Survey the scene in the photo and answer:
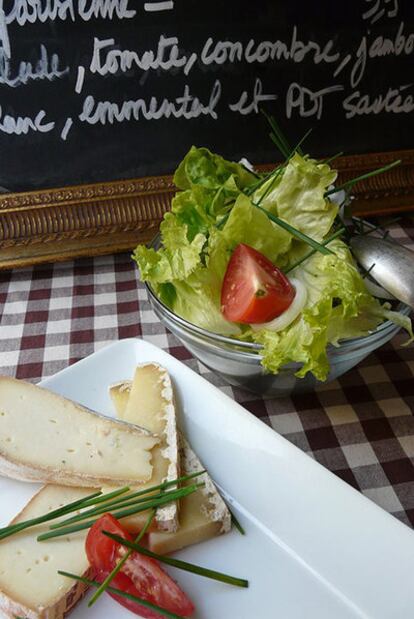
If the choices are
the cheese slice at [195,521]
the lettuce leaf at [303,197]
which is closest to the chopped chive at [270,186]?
the lettuce leaf at [303,197]

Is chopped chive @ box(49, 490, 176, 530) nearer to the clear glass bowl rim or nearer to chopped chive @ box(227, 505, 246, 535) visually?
chopped chive @ box(227, 505, 246, 535)

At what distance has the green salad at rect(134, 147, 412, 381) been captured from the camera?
0.98 metres

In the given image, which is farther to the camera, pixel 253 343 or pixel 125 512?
pixel 253 343

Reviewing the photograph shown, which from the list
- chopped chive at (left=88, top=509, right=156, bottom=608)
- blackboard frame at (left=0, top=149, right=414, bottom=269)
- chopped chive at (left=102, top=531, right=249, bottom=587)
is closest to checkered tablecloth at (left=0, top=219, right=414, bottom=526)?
blackboard frame at (left=0, top=149, right=414, bottom=269)

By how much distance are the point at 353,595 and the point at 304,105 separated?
1186 millimetres

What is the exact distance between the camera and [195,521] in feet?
2.86

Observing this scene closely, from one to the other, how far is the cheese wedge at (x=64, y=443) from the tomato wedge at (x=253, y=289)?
0.81 feet

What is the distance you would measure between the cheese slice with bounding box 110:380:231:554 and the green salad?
8.0 inches

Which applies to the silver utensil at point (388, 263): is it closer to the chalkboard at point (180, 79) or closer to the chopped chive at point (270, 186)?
the chopped chive at point (270, 186)

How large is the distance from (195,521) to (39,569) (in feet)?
0.70

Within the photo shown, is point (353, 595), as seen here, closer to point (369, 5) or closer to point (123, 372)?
point (123, 372)

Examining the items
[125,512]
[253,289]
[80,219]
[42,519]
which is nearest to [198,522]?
[125,512]

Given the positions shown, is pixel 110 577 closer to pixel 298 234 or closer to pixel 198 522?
pixel 198 522

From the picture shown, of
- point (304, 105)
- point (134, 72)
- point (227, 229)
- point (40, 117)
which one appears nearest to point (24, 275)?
point (40, 117)
